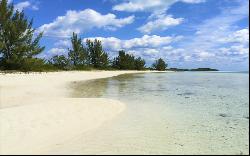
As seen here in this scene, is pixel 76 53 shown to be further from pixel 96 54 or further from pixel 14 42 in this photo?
pixel 14 42

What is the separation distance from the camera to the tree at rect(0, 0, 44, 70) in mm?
47569

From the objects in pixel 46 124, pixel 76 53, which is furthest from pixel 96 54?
pixel 46 124

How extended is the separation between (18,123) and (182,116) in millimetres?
6327

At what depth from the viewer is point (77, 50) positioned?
8075 centimetres

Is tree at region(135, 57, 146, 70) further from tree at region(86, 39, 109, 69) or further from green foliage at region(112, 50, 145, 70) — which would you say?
tree at region(86, 39, 109, 69)

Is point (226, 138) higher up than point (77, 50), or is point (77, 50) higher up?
point (77, 50)

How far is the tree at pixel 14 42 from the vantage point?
156 feet

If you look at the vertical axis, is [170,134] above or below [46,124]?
below

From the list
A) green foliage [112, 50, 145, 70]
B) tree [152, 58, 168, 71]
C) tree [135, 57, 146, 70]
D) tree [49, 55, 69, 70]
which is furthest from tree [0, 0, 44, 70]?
tree [152, 58, 168, 71]

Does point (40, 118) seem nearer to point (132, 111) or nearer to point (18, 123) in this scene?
point (18, 123)

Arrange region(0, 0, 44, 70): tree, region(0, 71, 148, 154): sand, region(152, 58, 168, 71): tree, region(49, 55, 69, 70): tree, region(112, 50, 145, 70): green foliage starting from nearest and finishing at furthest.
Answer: region(0, 71, 148, 154): sand → region(0, 0, 44, 70): tree → region(49, 55, 69, 70): tree → region(112, 50, 145, 70): green foliage → region(152, 58, 168, 71): tree

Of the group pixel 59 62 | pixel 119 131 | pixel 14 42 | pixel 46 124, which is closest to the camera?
pixel 119 131

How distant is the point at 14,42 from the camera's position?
159 ft

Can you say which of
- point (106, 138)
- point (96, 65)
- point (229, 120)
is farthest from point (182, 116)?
point (96, 65)
